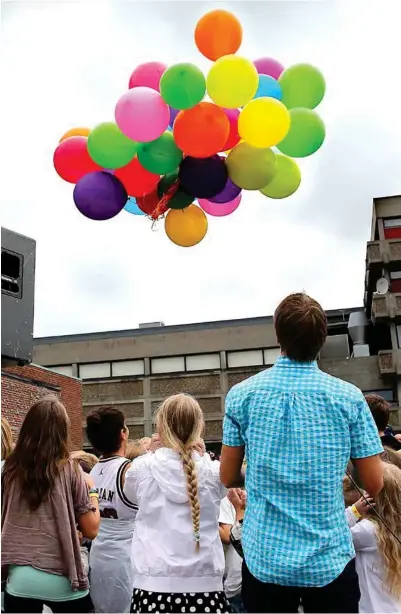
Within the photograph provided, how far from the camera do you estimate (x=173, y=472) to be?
3.10 m

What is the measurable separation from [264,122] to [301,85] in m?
0.73

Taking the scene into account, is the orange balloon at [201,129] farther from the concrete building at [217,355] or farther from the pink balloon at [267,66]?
the concrete building at [217,355]

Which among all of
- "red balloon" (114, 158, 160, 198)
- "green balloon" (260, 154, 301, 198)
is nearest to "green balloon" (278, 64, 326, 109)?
"green balloon" (260, 154, 301, 198)

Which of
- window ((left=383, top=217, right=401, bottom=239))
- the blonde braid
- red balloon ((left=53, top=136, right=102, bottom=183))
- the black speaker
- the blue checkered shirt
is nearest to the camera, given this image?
the blue checkered shirt

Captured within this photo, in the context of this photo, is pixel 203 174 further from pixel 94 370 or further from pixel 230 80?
pixel 94 370

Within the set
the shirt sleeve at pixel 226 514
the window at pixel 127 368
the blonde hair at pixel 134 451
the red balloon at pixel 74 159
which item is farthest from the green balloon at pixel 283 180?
the window at pixel 127 368

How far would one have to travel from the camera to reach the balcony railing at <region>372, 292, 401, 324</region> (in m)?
29.0

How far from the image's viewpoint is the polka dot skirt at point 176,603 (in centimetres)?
290

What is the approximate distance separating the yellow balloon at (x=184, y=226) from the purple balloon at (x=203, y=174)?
0.42m

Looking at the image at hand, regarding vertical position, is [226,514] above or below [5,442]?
below

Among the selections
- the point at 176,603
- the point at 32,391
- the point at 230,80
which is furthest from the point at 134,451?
the point at 32,391

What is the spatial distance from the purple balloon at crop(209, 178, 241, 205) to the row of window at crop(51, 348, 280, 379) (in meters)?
26.1

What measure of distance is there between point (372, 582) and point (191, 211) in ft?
9.00

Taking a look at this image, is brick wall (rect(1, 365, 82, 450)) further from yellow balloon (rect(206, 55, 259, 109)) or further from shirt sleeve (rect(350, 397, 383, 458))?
shirt sleeve (rect(350, 397, 383, 458))
